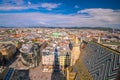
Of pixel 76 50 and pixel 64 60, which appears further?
pixel 64 60

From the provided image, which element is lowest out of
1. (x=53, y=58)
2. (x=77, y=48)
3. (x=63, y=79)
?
(x=63, y=79)

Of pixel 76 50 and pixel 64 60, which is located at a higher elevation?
Result: pixel 76 50

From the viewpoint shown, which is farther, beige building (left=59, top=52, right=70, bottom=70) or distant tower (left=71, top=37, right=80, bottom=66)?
beige building (left=59, top=52, right=70, bottom=70)

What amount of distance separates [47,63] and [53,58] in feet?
8.65

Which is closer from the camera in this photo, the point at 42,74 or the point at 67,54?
the point at 42,74

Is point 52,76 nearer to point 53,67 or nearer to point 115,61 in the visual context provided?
point 53,67

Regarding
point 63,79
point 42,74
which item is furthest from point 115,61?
point 42,74

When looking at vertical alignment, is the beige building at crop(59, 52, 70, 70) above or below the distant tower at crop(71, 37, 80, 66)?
below

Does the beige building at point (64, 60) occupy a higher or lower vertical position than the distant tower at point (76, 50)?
lower

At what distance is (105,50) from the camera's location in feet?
57.7

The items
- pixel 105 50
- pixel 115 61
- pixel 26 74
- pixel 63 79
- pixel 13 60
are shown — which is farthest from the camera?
pixel 13 60

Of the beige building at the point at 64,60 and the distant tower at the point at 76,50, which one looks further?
the beige building at the point at 64,60

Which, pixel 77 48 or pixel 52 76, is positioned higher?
pixel 77 48

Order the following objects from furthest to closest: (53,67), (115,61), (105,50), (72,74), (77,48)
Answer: (53,67)
(77,48)
(72,74)
(105,50)
(115,61)
